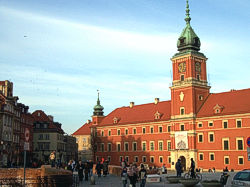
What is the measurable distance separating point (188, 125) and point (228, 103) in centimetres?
851

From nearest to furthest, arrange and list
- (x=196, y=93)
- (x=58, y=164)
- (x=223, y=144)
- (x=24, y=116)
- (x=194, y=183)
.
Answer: (x=194, y=183)
(x=58, y=164)
(x=223, y=144)
(x=196, y=93)
(x=24, y=116)

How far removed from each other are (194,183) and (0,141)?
4108 cm

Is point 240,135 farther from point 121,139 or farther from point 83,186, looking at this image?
point 83,186

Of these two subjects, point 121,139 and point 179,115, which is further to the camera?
point 121,139

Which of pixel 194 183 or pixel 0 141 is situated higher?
pixel 0 141

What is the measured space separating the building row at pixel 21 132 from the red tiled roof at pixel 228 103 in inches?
1069

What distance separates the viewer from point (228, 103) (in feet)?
212

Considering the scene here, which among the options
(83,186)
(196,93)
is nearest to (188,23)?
(196,93)

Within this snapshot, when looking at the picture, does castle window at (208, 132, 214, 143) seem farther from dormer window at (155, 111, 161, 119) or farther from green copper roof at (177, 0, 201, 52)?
green copper roof at (177, 0, 201, 52)

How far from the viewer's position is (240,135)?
2322 inches

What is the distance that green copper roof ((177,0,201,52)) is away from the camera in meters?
70.1

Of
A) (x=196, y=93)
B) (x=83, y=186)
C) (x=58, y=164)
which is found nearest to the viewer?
(x=83, y=186)

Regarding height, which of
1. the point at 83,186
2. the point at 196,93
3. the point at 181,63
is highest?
the point at 181,63

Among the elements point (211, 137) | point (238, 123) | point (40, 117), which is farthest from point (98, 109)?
point (238, 123)
